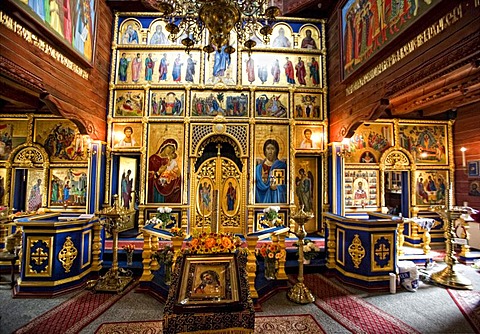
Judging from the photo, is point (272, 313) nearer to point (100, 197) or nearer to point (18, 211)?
point (100, 197)

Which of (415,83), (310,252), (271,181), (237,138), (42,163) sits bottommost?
(310,252)

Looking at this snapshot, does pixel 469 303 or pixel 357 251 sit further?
pixel 357 251

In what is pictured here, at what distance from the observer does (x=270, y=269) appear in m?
4.99

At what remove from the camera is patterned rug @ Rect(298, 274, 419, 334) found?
11.6 ft

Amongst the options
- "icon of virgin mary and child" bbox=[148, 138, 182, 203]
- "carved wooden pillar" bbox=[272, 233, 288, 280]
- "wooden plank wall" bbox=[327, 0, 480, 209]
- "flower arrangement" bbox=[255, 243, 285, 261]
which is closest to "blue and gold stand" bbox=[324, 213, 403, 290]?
"carved wooden pillar" bbox=[272, 233, 288, 280]

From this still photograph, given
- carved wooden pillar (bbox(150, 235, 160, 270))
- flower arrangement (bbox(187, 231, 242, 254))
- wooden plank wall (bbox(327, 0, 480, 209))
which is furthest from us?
carved wooden pillar (bbox(150, 235, 160, 270))

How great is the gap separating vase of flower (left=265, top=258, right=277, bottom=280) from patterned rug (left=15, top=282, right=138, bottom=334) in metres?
2.80

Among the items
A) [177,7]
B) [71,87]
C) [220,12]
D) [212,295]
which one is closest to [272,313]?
[212,295]

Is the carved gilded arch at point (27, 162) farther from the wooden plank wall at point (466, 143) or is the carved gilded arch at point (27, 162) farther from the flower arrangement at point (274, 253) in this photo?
the wooden plank wall at point (466, 143)

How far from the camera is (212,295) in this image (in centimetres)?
214

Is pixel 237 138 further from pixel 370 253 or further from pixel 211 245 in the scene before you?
pixel 211 245

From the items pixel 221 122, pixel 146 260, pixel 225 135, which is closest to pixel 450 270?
pixel 146 260

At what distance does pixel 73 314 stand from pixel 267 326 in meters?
3.12

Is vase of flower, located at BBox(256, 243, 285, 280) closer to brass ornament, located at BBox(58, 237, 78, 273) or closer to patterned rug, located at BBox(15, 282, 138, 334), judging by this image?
patterned rug, located at BBox(15, 282, 138, 334)
